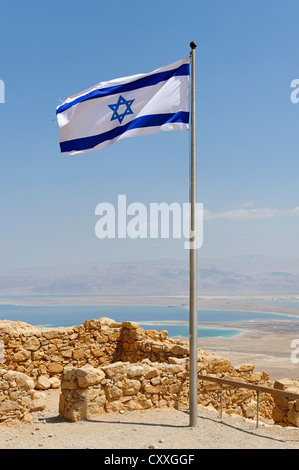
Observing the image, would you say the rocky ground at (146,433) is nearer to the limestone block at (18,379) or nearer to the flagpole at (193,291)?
the flagpole at (193,291)

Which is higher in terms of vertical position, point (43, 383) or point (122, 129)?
point (122, 129)

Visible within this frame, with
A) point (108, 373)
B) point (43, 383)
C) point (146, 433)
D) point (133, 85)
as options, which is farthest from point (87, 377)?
point (133, 85)

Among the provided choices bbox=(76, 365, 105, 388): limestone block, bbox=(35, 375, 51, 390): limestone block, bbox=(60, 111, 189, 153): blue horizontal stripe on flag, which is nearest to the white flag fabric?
bbox=(60, 111, 189, 153): blue horizontal stripe on flag

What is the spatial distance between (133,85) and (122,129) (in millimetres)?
1012

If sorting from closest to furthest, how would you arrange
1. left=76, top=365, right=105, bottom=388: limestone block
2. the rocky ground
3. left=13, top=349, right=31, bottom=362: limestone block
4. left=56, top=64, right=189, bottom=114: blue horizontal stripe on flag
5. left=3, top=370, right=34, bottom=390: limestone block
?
the rocky ground → left=3, top=370, right=34, bottom=390: limestone block → left=76, top=365, right=105, bottom=388: limestone block → left=56, top=64, right=189, bottom=114: blue horizontal stripe on flag → left=13, top=349, right=31, bottom=362: limestone block

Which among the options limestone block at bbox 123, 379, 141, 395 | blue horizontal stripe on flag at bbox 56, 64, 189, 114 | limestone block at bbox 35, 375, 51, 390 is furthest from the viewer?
limestone block at bbox 35, 375, 51, 390

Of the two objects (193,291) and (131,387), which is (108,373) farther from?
(193,291)

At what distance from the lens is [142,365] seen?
9812 mm

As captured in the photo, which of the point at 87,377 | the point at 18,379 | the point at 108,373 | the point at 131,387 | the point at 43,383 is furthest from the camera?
the point at 43,383

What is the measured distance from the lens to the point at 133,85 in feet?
31.5

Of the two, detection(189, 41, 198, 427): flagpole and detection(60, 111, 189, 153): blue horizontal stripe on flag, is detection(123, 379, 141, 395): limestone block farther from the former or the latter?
detection(60, 111, 189, 153): blue horizontal stripe on flag

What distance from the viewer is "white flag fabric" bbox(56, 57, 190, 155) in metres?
9.12

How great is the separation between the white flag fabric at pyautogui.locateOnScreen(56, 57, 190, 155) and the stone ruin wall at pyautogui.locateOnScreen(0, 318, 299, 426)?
196 inches

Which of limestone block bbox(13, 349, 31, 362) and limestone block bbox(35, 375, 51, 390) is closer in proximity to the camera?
limestone block bbox(35, 375, 51, 390)
